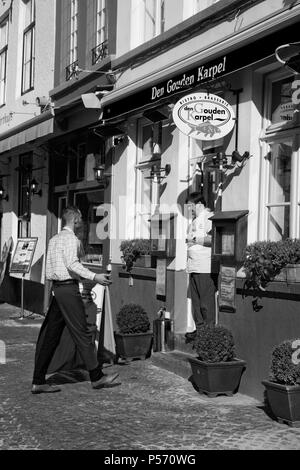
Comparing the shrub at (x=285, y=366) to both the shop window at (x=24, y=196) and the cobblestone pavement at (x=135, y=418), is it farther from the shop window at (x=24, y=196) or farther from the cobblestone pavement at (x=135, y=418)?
the shop window at (x=24, y=196)

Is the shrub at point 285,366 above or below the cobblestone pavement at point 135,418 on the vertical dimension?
above

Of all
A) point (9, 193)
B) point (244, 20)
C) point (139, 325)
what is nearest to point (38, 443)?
point (139, 325)

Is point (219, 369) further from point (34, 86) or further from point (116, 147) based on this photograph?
point (34, 86)

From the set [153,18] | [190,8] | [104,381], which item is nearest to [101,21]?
[153,18]

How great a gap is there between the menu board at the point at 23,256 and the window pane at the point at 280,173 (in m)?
7.83

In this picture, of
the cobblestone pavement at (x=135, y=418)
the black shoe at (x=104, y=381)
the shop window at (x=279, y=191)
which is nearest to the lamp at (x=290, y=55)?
the shop window at (x=279, y=191)

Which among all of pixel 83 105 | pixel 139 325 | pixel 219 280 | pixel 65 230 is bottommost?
pixel 139 325

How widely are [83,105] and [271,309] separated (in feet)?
20.2

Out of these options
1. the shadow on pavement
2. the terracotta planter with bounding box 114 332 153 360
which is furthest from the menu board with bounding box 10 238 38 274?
the shadow on pavement

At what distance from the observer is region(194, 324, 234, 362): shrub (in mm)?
6711

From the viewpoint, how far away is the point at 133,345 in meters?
8.84

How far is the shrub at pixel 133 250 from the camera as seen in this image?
31.9 ft

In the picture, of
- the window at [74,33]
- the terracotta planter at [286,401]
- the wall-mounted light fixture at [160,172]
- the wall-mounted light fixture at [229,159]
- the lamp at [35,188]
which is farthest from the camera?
the lamp at [35,188]

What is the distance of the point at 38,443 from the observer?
17.5 feet
